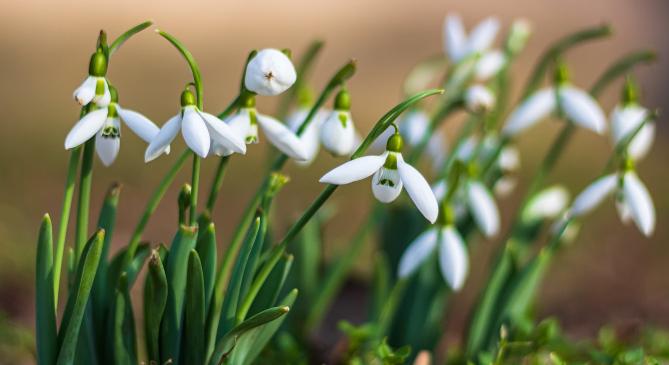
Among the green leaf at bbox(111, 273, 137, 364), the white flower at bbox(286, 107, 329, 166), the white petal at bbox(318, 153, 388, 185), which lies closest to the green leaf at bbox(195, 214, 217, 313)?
the green leaf at bbox(111, 273, 137, 364)

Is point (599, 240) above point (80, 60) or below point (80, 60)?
below

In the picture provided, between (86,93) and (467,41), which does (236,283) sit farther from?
(467,41)

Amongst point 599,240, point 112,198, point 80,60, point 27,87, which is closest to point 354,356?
point 112,198

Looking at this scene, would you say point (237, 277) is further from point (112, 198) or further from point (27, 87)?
point (27, 87)

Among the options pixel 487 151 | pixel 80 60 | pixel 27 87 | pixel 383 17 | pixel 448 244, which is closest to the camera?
pixel 448 244

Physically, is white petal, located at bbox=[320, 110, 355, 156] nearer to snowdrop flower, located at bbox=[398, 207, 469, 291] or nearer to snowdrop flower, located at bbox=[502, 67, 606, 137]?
snowdrop flower, located at bbox=[398, 207, 469, 291]

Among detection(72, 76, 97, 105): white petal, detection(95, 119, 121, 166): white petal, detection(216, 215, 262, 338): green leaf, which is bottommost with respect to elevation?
detection(216, 215, 262, 338): green leaf
